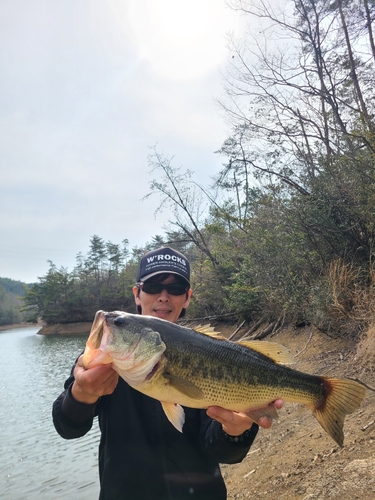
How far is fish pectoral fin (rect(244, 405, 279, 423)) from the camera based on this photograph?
223 cm

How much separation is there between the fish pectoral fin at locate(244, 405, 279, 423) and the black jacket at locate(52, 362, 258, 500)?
0.18m

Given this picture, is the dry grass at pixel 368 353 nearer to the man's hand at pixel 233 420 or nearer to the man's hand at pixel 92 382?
the man's hand at pixel 233 420

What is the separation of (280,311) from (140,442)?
1399 centimetres

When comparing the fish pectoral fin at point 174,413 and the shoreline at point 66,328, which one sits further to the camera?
the shoreline at point 66,328

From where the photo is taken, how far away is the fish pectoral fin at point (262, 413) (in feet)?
7.31

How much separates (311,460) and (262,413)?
3.33 metres

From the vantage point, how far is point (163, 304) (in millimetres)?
2838

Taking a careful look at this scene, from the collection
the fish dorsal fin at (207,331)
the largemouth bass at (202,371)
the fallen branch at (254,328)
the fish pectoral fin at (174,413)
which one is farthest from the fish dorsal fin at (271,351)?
the fallen branch at (254,328)

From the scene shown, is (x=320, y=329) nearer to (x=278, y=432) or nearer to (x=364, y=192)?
(x=364, y=192)

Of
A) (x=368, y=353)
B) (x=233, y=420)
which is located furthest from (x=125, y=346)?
(x=368, y=353)

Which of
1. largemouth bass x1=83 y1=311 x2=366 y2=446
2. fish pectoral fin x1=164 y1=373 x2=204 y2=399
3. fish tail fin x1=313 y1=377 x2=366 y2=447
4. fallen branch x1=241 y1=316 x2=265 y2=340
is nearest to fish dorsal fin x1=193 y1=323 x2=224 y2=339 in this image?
largemouth bass x1=83 y1=311 x2=366 y2=446

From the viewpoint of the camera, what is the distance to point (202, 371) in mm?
2150

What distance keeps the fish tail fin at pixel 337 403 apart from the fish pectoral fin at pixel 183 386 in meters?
0.99

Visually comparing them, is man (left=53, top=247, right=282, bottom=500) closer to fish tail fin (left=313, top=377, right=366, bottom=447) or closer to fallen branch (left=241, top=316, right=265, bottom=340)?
fish tail fin (left=313, top=377, right=366, bottom=447)
